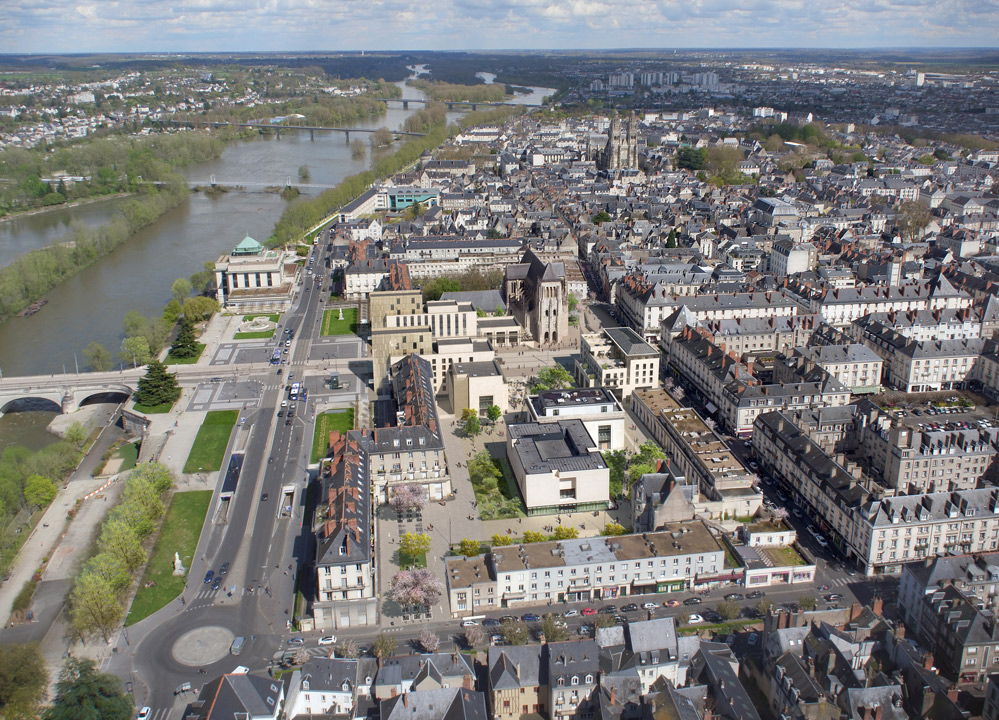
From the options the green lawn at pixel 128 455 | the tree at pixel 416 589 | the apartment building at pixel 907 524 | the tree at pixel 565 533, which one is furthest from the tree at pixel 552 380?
the green lawn at pixel 128 455

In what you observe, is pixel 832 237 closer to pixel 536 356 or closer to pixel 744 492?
pixel 536 356

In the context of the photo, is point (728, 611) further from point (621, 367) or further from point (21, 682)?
point (21, 682)

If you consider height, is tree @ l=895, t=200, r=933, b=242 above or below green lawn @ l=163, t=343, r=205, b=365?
above

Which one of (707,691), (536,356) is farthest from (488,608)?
(536,356)

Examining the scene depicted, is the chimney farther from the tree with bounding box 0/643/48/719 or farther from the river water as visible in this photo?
the river water

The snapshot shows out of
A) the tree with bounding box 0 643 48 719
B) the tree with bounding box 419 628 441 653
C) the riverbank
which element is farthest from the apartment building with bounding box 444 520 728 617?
Answer: the riverbank

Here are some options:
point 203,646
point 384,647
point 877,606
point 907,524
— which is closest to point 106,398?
point 203,646
